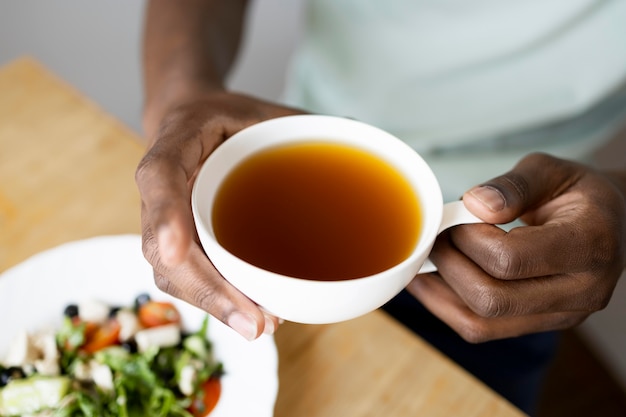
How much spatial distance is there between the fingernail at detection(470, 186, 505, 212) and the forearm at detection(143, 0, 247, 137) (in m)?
0.54

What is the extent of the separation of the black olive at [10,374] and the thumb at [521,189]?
63cm

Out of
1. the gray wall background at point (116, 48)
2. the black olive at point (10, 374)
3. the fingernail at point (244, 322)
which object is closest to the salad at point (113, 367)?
the black olive at point (10, 374)

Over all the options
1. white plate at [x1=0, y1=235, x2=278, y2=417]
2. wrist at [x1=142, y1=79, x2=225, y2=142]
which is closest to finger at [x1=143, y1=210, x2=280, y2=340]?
white plate at [x1=0, y1=235, x2=278, y2=417]

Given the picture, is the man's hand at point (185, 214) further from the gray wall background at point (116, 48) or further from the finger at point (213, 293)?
the gray wall background at point (116, 48)

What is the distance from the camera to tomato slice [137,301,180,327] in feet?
3.06

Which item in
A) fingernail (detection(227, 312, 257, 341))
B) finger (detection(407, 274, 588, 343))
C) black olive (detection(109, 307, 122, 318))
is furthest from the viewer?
black olive (detection(109, 307, 122, 318))

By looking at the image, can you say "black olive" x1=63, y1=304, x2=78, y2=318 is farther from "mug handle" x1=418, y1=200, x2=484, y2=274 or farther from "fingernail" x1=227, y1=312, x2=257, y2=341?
"mug handle" x1=418, y1=200, x2=484, y2=274

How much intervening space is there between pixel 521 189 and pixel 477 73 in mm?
548

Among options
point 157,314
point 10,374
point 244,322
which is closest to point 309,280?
point 244,322

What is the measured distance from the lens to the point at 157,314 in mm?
934

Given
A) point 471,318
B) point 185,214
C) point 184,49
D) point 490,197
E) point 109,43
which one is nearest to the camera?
point 185,214

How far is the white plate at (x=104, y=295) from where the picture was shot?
2.81ft

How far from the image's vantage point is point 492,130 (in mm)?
1229

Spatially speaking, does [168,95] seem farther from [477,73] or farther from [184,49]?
[477,73]
